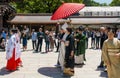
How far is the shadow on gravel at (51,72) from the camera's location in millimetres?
11227

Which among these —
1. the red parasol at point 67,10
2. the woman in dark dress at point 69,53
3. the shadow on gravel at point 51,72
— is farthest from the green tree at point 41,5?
the woman in dark dress at point 69,53

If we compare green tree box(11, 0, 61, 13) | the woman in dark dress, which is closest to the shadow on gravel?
the woman in dark dress

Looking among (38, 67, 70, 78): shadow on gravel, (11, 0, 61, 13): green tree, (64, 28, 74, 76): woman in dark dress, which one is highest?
(11, 0, 61, 13): green tree

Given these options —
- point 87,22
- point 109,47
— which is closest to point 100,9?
point 87,22

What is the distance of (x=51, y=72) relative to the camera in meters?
11.9

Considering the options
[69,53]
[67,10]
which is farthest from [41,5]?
[69,53]

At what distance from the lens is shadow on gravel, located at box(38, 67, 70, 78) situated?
36.8 ft

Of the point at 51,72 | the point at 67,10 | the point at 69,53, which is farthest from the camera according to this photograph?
the point at 51,72

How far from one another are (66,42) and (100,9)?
6367cm

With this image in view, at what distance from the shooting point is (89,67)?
13172 mm

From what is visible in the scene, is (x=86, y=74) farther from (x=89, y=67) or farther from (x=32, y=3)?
(x=32, y=3)

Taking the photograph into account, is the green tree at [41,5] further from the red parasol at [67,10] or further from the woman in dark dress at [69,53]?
the woman in dark dress at [69,53]

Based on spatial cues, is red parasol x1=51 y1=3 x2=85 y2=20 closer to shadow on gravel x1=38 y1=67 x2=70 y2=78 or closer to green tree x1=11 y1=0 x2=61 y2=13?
shadow on gravel x1=38 y1=67 x2=70 y2=78

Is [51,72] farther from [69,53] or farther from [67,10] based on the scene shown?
[67,10]
